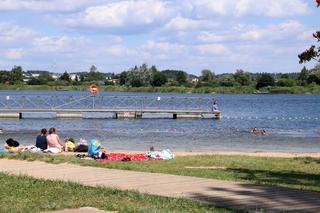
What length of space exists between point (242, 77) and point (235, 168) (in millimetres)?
161428

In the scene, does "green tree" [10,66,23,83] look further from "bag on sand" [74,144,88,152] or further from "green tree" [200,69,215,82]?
"bag on sand" [74,144,88,152]

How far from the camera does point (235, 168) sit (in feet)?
49.6

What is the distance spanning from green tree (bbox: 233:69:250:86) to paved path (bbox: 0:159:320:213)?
164 meters

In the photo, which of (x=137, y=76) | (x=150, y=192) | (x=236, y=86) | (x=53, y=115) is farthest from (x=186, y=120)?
(x=236, y=86)

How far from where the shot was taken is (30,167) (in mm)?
12828

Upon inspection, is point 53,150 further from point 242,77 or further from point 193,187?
point 242,77

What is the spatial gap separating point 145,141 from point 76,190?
2356 centimetres

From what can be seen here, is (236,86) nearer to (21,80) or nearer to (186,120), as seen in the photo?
(21,80)

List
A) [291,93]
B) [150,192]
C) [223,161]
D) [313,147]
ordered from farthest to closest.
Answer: [291,93] < [313,147] < [223,161] < [150,192]

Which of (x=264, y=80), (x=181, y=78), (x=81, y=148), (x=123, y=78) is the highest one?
(x=181, y=78)

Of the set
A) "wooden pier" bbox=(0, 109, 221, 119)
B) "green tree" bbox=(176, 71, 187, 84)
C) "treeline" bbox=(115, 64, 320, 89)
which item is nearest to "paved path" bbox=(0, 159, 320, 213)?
"wooden pier" bbox=(0, 109, 221, 119)

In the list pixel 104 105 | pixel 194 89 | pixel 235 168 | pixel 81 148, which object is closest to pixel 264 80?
pixel 194 89

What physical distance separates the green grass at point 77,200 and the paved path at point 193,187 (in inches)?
18.0

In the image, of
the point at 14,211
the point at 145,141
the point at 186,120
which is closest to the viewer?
the point at 14,211
